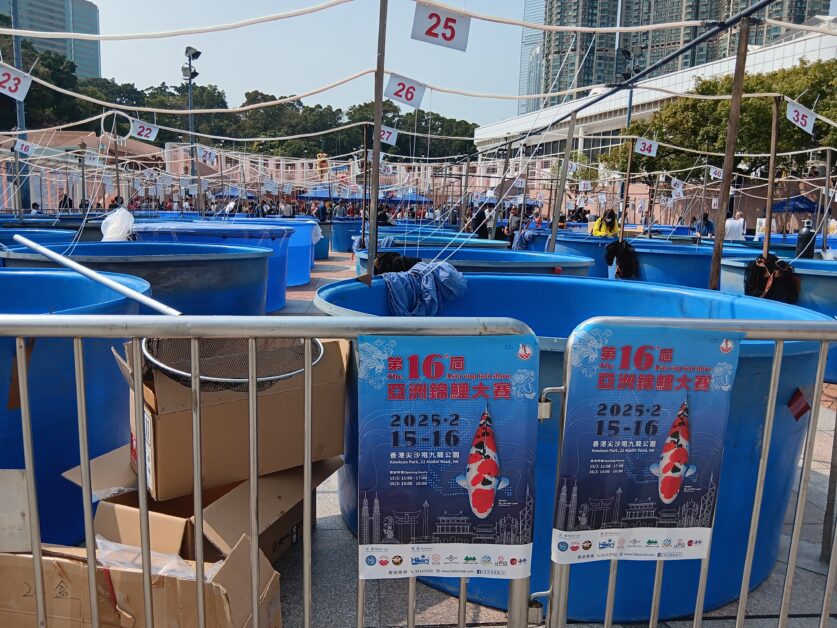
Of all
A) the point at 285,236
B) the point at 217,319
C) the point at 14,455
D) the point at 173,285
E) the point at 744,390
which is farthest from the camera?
the point at 285,236

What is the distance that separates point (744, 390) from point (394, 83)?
6.36m

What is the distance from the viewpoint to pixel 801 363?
3.16m

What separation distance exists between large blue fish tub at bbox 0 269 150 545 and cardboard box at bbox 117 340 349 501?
0.56m

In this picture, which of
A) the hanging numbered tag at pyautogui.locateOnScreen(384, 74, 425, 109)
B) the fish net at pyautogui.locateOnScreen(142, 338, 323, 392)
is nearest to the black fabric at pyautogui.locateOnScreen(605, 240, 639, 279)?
the hanging numbered tag at pyautogui.locateOnScreen(384, 74, 425, 109)

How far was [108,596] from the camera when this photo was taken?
2.58m

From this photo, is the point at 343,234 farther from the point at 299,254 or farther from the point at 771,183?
the point at 771,183

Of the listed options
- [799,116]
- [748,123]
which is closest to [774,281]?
[799,116]

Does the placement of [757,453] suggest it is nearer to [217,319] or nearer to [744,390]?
[744,390]

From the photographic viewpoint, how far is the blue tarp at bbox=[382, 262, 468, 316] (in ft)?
18.3

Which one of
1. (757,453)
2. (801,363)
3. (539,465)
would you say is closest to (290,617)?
(539,465)

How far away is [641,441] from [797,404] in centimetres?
133

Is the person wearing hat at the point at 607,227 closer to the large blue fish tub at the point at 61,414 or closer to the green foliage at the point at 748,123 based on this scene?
the green foliage at the point at 748,123

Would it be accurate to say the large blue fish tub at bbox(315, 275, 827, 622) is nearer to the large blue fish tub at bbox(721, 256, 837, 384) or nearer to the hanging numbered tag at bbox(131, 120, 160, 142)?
the large blue fish tub at bbox(721, 256, 837, 384)

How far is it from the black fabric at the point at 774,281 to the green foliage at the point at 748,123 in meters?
23.6
